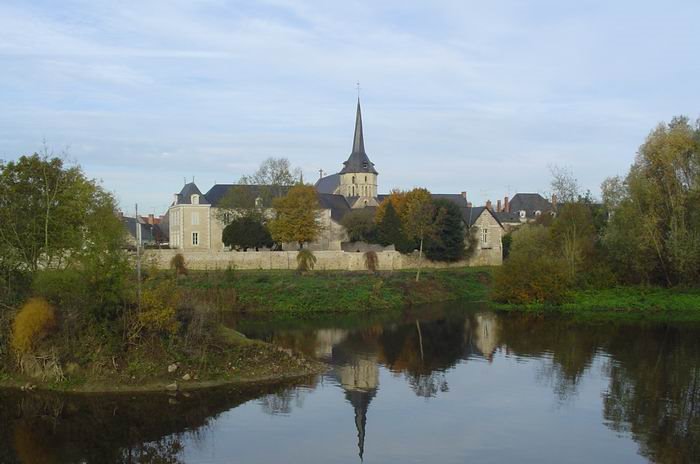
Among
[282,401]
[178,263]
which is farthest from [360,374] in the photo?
[178,263]

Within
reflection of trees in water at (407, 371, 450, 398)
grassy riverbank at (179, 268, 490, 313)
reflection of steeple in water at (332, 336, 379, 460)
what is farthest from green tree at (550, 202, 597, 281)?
reflection of trees in water at (407, 371, 450, 398)

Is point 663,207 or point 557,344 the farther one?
point 663,207

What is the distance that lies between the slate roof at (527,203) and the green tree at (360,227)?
2708 centimetres

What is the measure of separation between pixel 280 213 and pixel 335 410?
3626 cm

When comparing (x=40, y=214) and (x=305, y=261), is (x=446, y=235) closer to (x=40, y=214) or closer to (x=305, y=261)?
(x=305, y=261)

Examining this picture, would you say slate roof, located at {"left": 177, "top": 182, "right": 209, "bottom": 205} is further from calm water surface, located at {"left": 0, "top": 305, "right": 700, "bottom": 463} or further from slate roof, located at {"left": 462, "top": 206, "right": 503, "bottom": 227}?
calm water surface, located at {"left": 0, "top": 305, "right": 700, "bottom": 463}

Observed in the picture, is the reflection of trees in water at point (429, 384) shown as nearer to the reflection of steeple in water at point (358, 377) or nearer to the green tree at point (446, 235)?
the reflection of steeple in water at point (358, 377)

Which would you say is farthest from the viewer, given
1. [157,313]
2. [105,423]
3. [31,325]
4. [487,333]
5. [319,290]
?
[319,290]

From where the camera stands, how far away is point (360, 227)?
57875mm

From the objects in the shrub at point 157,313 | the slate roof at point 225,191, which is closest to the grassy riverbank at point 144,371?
the shrub at point 157,313

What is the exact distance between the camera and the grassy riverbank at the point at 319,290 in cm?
3747

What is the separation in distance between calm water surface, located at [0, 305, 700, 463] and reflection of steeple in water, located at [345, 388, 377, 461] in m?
0.05

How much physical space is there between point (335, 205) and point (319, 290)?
27.3 metres

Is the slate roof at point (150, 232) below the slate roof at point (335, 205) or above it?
below
